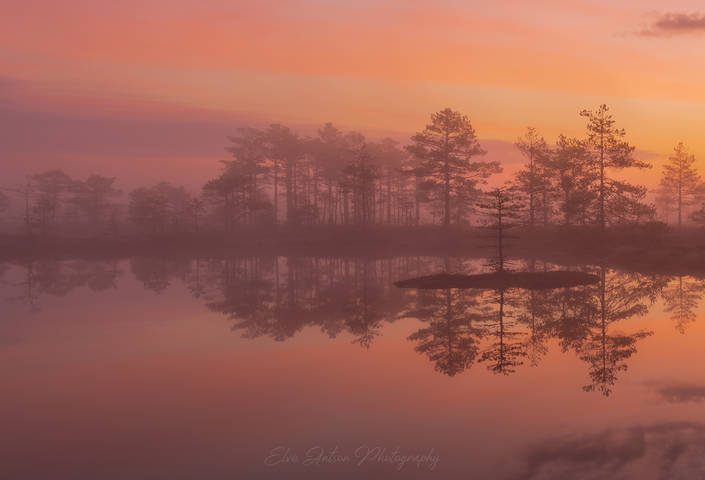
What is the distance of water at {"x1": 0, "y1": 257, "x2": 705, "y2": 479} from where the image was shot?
31.2 feet

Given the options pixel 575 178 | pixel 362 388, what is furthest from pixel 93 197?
pixel 362 388

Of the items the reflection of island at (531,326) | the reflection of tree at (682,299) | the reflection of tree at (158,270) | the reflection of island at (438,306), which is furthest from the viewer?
the reflection of tree at (158,270)

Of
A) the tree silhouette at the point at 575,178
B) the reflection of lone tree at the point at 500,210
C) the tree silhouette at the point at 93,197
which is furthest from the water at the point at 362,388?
the tree silhouette at the point at 93,197

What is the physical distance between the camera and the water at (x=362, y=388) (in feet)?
31.2

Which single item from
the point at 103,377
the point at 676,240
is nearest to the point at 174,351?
the point at 103,377

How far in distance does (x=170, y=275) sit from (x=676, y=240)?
4615cm

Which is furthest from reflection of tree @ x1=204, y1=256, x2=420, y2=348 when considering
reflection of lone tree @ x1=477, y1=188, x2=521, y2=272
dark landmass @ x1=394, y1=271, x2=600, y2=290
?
reflection of lone tree @ x1=477, y1=188, x2=521, y2=272

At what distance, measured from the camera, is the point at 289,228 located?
76750 millimetres

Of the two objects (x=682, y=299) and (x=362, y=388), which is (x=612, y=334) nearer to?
(x=682, y=299)

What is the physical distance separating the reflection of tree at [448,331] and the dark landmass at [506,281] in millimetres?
2500

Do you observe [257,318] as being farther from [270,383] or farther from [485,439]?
[485,439]

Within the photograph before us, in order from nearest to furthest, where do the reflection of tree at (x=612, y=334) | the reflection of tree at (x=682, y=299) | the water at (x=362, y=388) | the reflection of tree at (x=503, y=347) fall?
the water at (x=362, y=388) → the reflection of tree at (x=612, y=334) → the reflection of tree at (x=503, y=347) → the reflection of tree at (x=682, y=299)

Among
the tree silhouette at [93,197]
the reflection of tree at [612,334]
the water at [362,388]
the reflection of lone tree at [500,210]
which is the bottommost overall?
the water at [362,388]

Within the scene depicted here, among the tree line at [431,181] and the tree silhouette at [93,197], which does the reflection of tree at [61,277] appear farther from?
the tree silhouette at [93,197]
